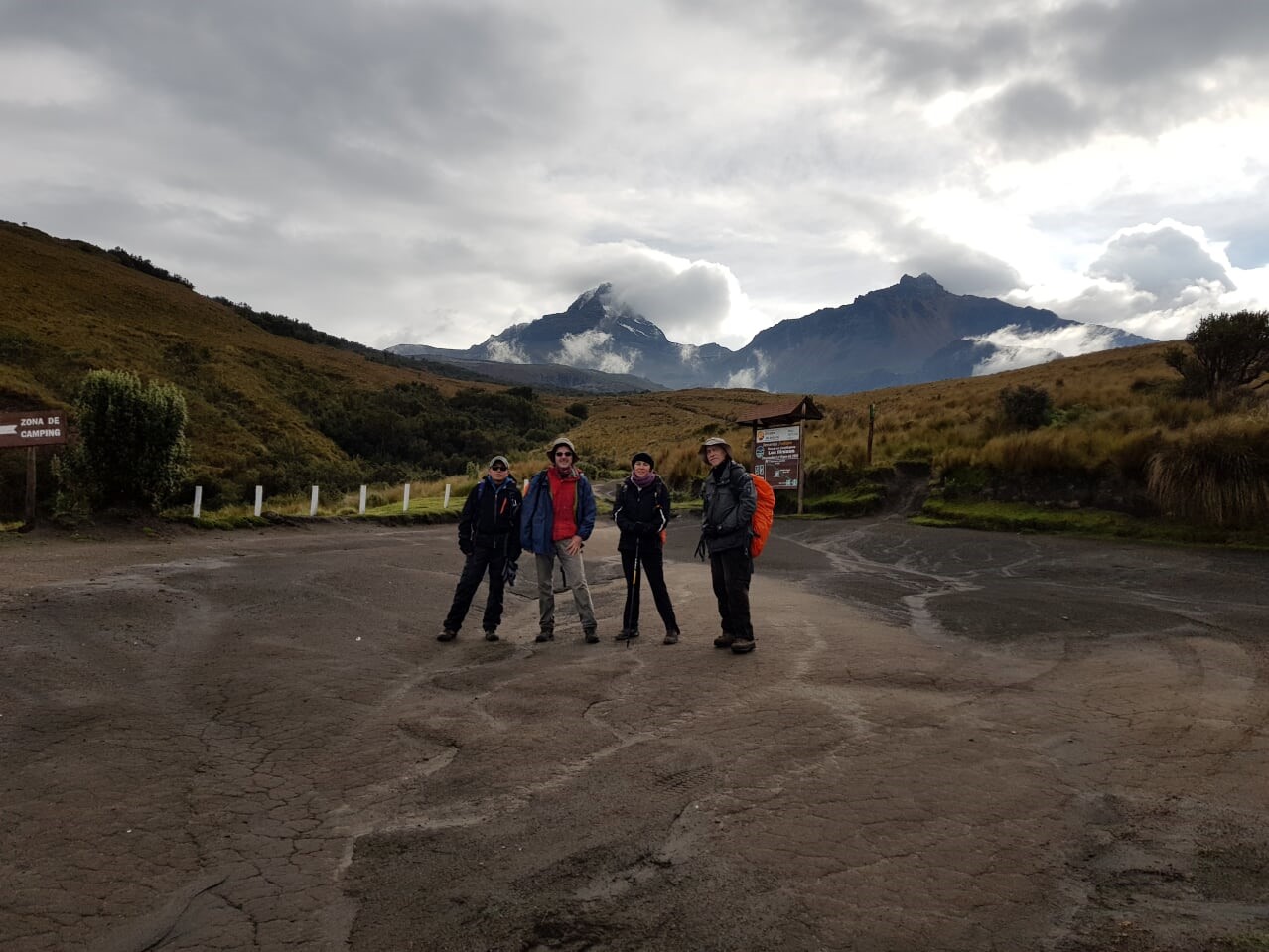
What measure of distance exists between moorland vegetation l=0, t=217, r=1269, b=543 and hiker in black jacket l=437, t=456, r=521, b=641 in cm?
1151

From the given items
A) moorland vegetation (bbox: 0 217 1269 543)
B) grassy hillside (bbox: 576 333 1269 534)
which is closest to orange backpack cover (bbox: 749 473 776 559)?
moorland vegetation (bbox: 0 217 1269 543)

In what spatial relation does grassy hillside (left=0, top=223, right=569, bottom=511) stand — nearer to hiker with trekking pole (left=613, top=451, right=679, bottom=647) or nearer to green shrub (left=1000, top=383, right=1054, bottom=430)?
hiker with trekking pole (left=613, top=451, right=679, bottom=647)

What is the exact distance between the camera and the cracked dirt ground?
116 inches

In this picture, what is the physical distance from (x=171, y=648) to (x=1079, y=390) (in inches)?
1067

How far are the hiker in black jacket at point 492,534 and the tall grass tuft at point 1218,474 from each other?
11777mm

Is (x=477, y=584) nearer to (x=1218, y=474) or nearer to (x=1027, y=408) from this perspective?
(x=1218, y=474)

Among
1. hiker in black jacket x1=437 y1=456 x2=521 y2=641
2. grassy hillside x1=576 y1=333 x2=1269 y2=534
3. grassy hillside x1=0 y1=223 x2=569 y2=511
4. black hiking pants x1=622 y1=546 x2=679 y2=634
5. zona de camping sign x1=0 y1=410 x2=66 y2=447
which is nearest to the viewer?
black hiking pants x1=622 y1=546 x2=679 y2=634

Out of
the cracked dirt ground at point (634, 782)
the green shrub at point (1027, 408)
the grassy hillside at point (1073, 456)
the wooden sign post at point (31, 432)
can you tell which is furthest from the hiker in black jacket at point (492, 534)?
the green shrub at point (1027, 408)

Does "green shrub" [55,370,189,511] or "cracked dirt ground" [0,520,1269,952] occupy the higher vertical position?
"green shrub" [55,370,189,511]

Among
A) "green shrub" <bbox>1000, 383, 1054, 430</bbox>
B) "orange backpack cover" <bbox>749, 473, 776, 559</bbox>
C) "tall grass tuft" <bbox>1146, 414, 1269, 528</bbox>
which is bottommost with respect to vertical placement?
"orange backpack cover" <bbox>749, 473, 776, 559</bbox>

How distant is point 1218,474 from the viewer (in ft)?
42.9

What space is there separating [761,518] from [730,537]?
0.40m

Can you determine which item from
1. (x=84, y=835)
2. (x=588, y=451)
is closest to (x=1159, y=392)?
(x=84, y=835)

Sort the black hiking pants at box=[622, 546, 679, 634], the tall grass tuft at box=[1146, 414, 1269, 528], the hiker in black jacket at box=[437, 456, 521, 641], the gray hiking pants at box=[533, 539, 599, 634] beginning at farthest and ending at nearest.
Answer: the tall grass tuft at box=[1146, 414, 1269, 528] < the hiker in black jacket at box=[437, 456, 521, 641] < the gray hiking pants at box=[533, 539, 599, 634] < the black hiking pants at box=[622, 546, 679, 634]
